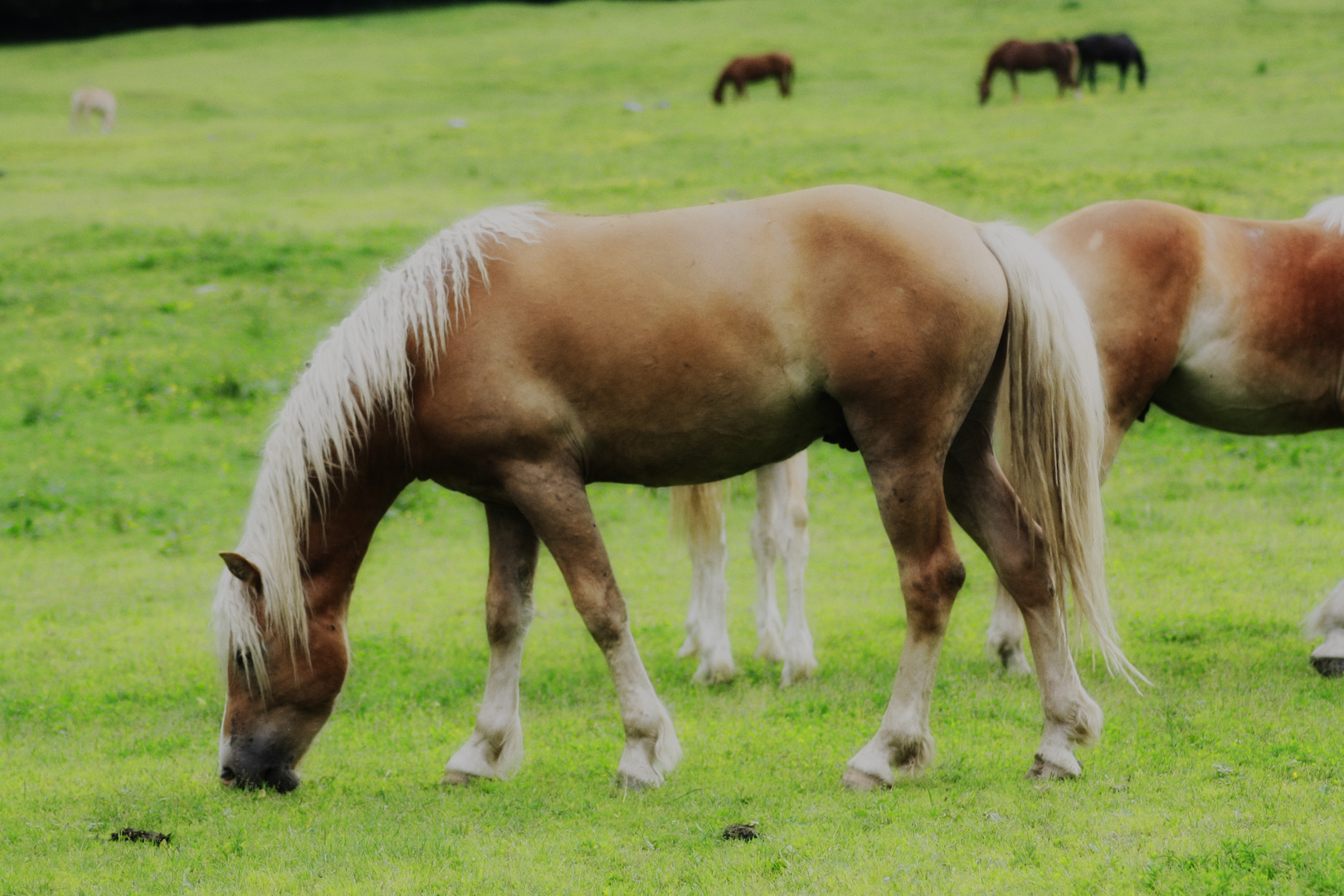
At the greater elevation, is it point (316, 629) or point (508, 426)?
point (508, 426)

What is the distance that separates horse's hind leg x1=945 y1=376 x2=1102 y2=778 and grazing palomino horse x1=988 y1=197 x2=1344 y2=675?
4.58 feet

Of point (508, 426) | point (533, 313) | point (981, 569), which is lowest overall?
point (981, 569)

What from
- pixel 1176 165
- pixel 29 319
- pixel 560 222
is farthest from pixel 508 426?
pixel 1176 165

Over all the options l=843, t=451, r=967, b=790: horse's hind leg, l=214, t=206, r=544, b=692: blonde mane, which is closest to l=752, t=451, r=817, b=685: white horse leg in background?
l=843, t=451, r=967, b=790: horse's hind leg

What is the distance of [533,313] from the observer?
4562mm

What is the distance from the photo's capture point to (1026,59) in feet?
89.7

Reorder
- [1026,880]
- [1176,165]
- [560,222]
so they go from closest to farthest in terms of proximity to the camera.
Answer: [1026,880] → [560,222] → [1176,165]

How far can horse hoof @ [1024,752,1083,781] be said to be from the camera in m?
4.44

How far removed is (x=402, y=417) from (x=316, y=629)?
0.89 metres

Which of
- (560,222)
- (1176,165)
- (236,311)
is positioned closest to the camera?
(560,222)

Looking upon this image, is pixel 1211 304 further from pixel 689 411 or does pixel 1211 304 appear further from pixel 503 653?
pixel 503 653

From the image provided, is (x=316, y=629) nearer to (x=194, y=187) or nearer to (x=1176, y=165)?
(x=1176, y=165)

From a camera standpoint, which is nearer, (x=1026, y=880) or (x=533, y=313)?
(x=1026, y=880)

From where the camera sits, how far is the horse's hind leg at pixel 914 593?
443 cm
